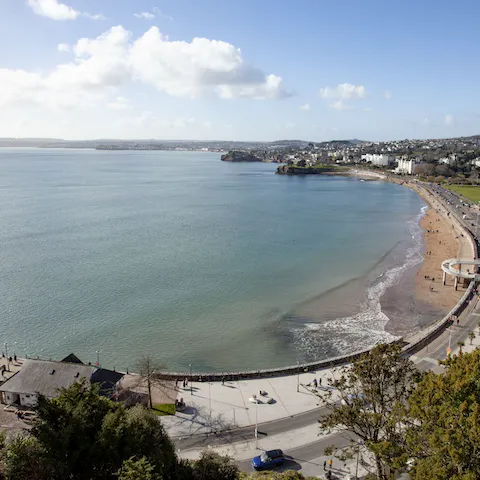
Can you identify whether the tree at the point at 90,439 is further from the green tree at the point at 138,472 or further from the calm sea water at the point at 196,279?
the calm sea water at the point at 196,279

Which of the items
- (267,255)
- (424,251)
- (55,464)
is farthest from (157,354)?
(424,251)

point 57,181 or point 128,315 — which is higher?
point 57,181

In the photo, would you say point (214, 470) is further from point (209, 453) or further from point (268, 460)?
point (268, 460)

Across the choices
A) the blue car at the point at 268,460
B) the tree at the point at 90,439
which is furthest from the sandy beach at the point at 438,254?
the tree at the point at 90,439

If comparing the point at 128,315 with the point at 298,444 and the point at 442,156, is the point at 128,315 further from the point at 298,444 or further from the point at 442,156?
the point at 442,156

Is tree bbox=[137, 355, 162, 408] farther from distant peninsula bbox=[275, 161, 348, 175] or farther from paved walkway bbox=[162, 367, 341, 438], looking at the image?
distant peninsula bbox=[275, 161, 348, 175]

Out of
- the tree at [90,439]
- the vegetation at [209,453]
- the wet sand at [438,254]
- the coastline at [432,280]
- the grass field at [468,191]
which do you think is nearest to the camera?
the vegetation at [209,453]
